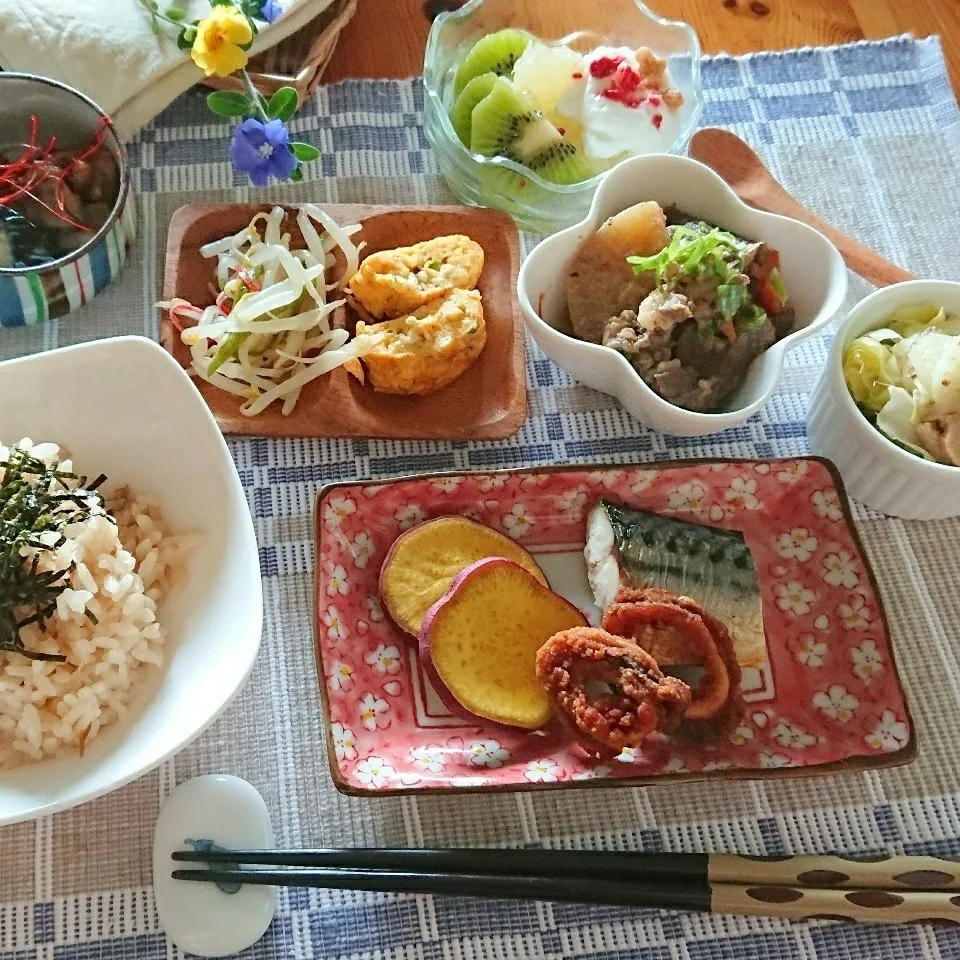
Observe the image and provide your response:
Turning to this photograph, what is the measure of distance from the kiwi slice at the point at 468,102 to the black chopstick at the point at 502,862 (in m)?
1.04

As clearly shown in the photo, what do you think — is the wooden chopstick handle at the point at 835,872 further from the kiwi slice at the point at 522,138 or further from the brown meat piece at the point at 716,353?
the kiwi slice at the point at 522,138

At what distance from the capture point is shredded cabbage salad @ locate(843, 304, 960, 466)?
1211mm

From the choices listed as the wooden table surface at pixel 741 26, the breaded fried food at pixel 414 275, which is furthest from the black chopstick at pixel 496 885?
the wooden table surface at pixel 741 26

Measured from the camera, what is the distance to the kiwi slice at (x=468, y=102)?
147 centimetres

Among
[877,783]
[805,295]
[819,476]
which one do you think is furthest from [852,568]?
[805,295]

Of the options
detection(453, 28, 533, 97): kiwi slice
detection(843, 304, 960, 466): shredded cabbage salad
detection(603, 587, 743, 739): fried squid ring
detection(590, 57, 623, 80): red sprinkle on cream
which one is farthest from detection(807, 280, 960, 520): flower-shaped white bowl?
detection(453, 28, 533, 97): kiwi slice

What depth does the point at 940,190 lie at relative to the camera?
62.9 inches

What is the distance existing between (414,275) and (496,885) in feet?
2.71

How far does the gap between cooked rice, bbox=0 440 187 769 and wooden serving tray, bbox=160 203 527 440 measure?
312 millimetres

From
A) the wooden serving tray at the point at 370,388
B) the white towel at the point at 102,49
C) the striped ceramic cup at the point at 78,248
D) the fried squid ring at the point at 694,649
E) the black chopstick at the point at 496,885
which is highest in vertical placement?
the white towel at the point at 102,49

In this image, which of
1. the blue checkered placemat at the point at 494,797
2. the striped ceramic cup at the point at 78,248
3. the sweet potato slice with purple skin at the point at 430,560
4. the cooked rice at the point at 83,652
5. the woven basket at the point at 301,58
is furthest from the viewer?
the woven basket at the point at 301,58

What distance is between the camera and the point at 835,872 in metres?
1.02

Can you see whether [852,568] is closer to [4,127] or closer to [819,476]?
[819,476]

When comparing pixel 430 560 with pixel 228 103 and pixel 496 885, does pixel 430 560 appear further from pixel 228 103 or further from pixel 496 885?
pixel 228 103
